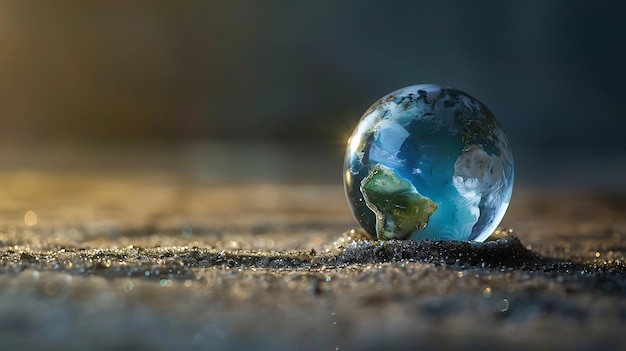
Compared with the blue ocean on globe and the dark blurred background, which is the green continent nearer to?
the blue ocean on globe

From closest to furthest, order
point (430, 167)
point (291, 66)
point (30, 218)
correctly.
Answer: point (430, 167), point (30, 218), point (291, 66)

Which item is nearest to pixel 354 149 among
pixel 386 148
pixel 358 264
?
pixel 386 148

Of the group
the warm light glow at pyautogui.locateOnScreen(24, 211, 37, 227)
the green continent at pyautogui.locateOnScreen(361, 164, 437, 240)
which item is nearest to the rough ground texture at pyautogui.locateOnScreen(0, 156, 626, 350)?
the green continent at pyautogui.locateOnScreen(361, 164, 437, 240)

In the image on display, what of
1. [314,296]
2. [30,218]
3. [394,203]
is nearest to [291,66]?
[30,218]

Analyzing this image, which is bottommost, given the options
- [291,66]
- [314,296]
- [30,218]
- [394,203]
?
[314,296]

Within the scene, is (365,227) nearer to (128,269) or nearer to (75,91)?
(128,269)

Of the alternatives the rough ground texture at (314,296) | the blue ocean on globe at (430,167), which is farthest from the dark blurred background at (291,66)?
the blue ocean on globe at (430,167)

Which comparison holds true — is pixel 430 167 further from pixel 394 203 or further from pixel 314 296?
pixel 314 296

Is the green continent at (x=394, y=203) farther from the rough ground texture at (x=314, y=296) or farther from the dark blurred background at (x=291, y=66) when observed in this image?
the dark blurred background at (x=291, y=66)
